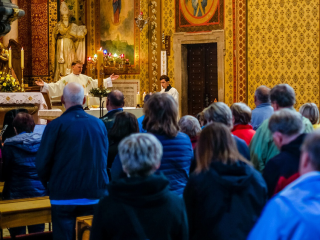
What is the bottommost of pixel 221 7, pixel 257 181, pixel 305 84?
pixel 257 181

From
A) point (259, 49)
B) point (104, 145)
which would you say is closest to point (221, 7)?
point (259, 49)

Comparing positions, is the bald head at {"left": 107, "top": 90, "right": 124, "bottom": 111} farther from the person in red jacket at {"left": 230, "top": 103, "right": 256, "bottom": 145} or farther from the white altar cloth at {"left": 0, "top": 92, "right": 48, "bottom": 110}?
the white altar cloth at {"left": 0, "top": 92, "right": 48, "bottom": 110}

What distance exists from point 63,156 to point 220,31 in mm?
10157

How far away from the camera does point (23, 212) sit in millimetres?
4059

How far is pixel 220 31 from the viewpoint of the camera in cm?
1302

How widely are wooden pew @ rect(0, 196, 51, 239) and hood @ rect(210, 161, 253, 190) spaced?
2.18m

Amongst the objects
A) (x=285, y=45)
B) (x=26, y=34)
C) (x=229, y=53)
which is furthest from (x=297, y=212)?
(x=26, y=34)

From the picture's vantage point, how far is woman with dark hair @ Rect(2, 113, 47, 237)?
177 inches

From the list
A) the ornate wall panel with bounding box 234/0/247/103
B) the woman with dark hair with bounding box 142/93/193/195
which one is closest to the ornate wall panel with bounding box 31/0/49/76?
the ornate wall panel with bounding box 234/0/247/103

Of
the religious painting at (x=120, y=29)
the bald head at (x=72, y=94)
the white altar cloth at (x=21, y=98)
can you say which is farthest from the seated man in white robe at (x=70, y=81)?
the bald head at (x=72, y=94)

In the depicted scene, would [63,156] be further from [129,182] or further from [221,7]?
[221,7]

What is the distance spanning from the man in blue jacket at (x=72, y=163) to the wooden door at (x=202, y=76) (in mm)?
10035

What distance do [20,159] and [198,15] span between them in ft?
32.0

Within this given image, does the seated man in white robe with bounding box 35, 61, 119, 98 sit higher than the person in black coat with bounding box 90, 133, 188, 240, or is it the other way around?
the seated man in white robe with bounding box 35, 61, 119, 98
